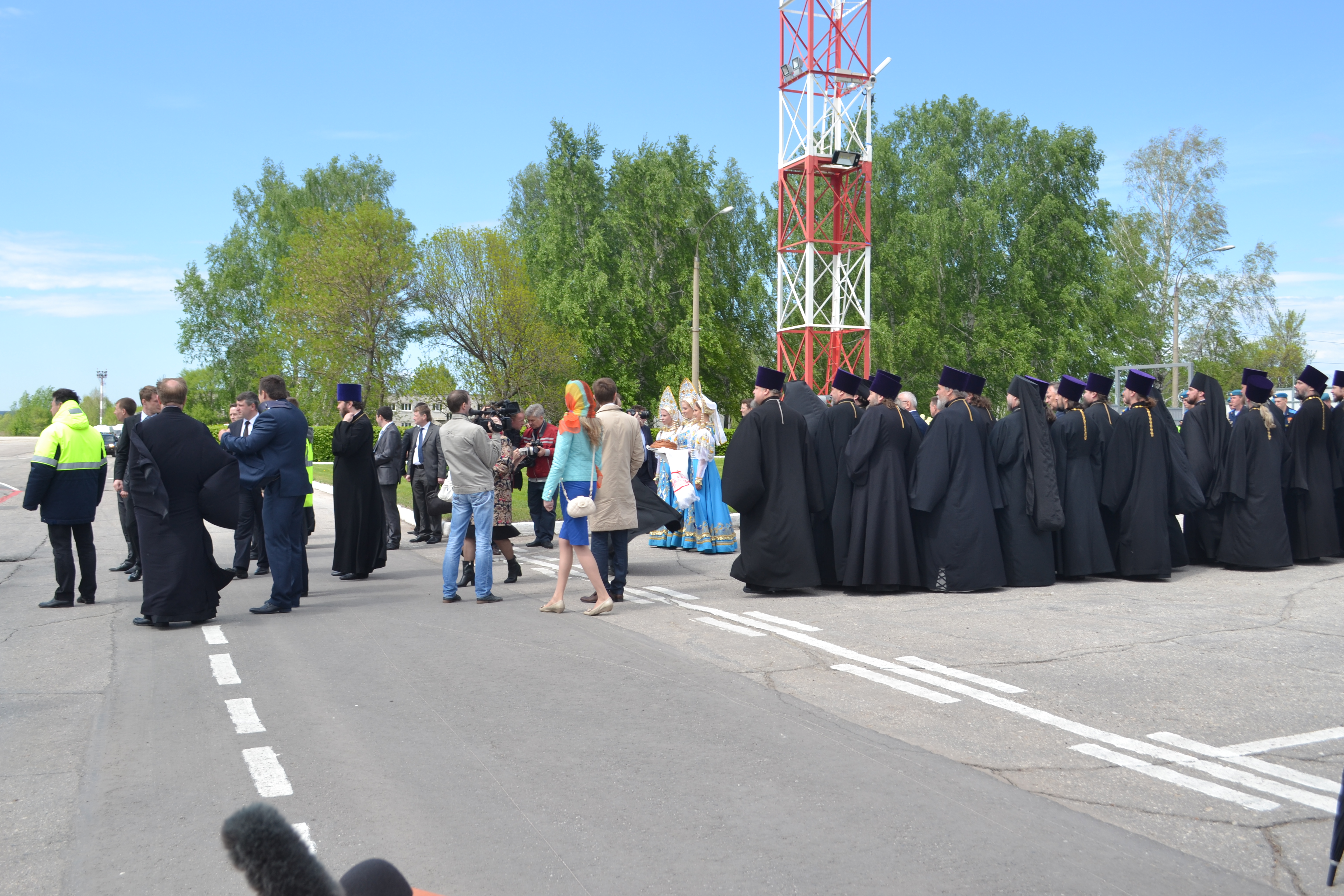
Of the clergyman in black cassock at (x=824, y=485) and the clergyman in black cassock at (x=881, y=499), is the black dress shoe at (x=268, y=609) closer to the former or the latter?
the clergyman in black cassock at (x=824, y=485)

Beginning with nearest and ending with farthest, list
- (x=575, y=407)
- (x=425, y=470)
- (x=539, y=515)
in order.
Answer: (x=575, y=407) < (x=425, y=470) < (x=539, y=515)

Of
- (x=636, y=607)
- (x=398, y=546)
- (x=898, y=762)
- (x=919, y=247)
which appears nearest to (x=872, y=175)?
(x=919, y=247)

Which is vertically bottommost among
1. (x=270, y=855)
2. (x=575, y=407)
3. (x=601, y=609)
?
(x=601, y=609)

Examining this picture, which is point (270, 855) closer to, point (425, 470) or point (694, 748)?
point (694, 748)

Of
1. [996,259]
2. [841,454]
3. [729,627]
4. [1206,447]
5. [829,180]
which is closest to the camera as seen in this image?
[729,627]

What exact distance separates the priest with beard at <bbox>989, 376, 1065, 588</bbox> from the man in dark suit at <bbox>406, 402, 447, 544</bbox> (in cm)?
740

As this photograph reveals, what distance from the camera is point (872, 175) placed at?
50.8 m

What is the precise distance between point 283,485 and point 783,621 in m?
4.81

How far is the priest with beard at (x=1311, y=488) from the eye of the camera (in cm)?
1265

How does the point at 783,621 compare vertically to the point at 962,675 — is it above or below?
above

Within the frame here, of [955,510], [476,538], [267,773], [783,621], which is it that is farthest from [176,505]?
[955,510]

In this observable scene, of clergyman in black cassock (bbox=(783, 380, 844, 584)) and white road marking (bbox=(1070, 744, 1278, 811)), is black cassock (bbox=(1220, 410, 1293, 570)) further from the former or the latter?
white road marking (bbox=(1070, 744, 1278, 811))

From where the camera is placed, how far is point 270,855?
39.3 inches

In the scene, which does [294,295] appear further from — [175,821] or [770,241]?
[175,821]
